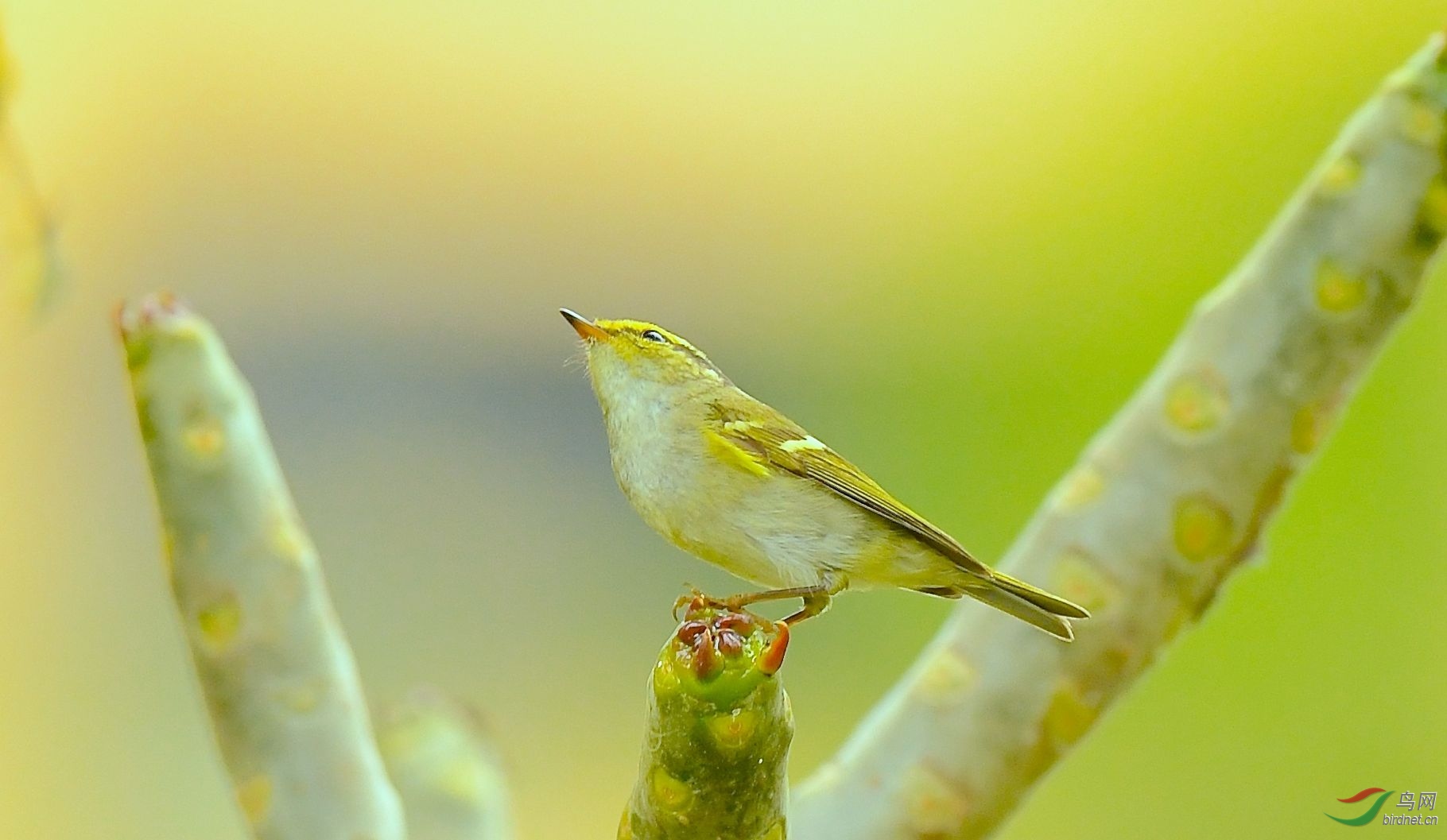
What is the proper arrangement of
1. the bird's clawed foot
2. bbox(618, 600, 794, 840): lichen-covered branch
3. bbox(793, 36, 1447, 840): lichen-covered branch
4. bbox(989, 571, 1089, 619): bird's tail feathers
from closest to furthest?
bbox(618, 600, 794, 840): lichen-covered branch < the bird's clawed foot < bbox(989, 571, 1089, 619): bird's tail feathers < bbox(793, 36, 1447, 840): lichen-covered branch

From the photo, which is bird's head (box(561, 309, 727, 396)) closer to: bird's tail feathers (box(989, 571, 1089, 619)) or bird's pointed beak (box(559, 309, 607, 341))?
bird's pointed beak (box(559, 309, 607, 341))

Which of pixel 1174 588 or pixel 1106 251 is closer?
pixel 1174 588

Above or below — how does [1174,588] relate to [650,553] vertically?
above

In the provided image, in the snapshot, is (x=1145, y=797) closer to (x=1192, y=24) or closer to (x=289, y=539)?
(x=1192, y=24)

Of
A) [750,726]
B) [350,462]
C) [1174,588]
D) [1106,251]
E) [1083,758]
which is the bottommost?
[350,462]

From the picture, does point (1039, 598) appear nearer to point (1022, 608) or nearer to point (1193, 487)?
point (1022, 608)

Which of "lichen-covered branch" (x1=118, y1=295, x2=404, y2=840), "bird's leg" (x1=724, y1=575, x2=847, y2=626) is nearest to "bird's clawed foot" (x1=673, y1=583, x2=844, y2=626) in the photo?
"bird's leg" (x1=724, y1=575, x2=847, y2=626)

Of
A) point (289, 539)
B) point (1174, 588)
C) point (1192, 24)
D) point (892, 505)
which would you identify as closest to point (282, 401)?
point (289, 539)
